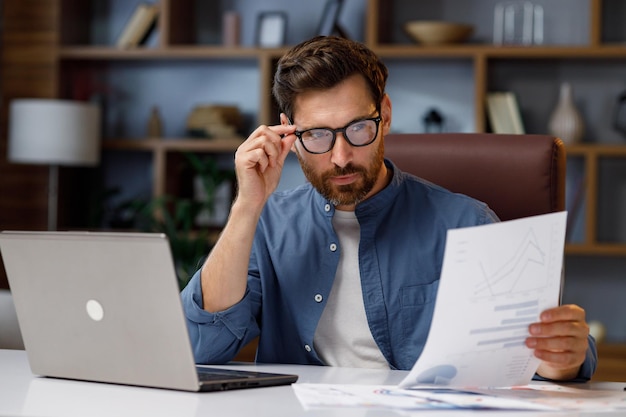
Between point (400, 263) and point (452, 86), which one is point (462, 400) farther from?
point (452, 86)

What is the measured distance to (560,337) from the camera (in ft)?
4.62

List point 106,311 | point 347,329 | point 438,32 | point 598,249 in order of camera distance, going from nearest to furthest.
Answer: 1. point 106,311
2. point 347,329
3. point 598,249
4. point 438,32

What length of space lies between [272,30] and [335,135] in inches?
99.3

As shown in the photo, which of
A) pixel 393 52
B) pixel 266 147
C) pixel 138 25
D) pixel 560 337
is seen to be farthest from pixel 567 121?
pixel 560 337

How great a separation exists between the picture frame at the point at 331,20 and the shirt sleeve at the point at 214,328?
247 centimetres

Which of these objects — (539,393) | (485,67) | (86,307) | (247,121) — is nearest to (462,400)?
(539,393)

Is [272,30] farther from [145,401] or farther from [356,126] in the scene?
[145,401]

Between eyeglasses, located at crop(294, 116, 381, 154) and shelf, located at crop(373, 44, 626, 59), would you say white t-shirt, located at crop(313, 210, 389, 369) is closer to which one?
eyeglasses, located at crop(294, 116, 381, 154)

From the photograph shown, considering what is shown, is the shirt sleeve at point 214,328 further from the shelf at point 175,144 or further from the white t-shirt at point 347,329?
the shelf at point 175,144

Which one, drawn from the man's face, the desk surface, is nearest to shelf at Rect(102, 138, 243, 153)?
the man's face

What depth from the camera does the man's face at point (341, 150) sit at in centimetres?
180

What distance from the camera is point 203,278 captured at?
69.9 inches

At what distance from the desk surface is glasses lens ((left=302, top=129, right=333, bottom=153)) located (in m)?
0.45

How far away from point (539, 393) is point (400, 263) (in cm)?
50
